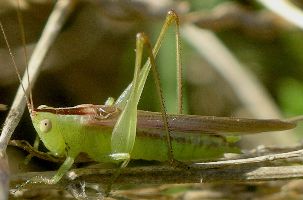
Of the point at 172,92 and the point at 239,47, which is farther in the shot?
the point at 239,47

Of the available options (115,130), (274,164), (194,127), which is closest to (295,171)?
(274,164)

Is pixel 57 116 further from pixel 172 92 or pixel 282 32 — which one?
pixel 282 32

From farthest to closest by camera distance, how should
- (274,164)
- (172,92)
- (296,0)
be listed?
(296,0), (172,92), (274,164)

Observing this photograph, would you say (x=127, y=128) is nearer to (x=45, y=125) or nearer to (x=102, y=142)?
(x=102, y=142)

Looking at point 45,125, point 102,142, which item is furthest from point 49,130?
point 102,142
